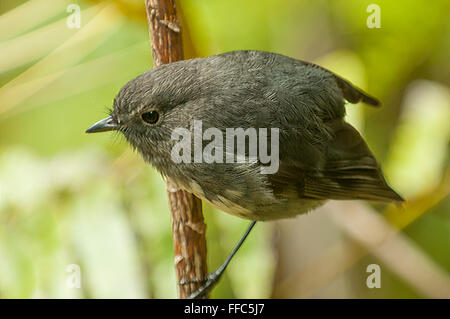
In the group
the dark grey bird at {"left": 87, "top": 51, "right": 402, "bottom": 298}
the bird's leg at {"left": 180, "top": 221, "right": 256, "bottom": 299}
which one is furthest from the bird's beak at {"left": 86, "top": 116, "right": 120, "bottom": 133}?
the bird's leg at {"left": 180, "top": 221, "right": 256, "bottom": 299}

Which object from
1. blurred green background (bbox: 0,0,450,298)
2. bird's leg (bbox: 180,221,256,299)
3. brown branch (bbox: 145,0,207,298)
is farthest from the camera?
blurred green background (bbox: 0,0,450,298)

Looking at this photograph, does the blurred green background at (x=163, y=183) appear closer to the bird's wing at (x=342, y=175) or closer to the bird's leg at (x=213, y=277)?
the bird's leg at (x=213, y=277)

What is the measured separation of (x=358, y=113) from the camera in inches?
91.0

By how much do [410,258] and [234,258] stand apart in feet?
2.99

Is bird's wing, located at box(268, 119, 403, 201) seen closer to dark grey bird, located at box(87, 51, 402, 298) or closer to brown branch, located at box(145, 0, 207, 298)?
dark grey bird, located at box(87, 51, 402, 298)

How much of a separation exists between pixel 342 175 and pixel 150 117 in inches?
32.8

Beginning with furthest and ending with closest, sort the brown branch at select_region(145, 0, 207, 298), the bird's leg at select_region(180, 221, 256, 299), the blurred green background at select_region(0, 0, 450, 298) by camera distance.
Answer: the blurred green background at select_region(0, 0, 450, 298)
the bird's leg at select_region(180, 221, 256, 299)
the brown branch at select_region(145, 0, 207, 298)

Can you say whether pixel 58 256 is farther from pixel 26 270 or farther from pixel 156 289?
pixel 156 289

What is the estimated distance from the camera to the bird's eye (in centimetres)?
174

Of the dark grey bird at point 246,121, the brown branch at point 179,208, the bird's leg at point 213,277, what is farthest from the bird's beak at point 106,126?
the bird's leg at point 213,277

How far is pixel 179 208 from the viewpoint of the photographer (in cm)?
183

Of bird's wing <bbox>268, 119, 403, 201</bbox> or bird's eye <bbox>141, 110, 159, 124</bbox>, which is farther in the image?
bird's wing <bbox>268, 119, 403, 201</bbox>

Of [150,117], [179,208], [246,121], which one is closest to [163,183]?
[179,208]

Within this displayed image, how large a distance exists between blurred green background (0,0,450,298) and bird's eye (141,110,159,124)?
38 cm
